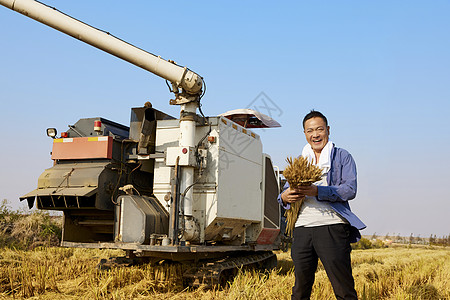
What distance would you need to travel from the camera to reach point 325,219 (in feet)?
11.2

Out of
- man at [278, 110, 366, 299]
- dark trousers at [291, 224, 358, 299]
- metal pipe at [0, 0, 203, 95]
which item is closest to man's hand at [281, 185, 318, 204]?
man at [278, 110, 366, 299]

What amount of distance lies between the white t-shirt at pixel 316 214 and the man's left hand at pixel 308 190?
0.21 metres

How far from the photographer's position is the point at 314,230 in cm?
342

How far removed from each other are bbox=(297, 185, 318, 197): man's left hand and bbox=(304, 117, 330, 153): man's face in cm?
47

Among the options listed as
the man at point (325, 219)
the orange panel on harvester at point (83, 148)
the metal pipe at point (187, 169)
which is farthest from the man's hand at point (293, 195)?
the orange panel on harvester at point (83, 148)

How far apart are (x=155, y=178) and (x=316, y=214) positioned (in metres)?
4.78

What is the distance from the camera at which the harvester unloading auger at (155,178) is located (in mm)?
7188

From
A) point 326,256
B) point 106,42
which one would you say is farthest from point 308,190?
point 106,42

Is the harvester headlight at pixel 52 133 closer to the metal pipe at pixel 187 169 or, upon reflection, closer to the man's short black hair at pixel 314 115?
the metal pipe at pixel 187 169

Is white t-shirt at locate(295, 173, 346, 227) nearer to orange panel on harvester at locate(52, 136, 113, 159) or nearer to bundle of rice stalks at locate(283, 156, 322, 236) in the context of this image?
bundle of rice stalks at locate(283, 156, 322, 236)

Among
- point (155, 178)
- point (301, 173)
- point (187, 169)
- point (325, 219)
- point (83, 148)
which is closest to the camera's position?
point (301, 173)

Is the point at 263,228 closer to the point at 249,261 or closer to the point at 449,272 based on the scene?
the point at 249,261

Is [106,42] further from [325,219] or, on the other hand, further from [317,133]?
[325,219]

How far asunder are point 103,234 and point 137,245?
2298mm
